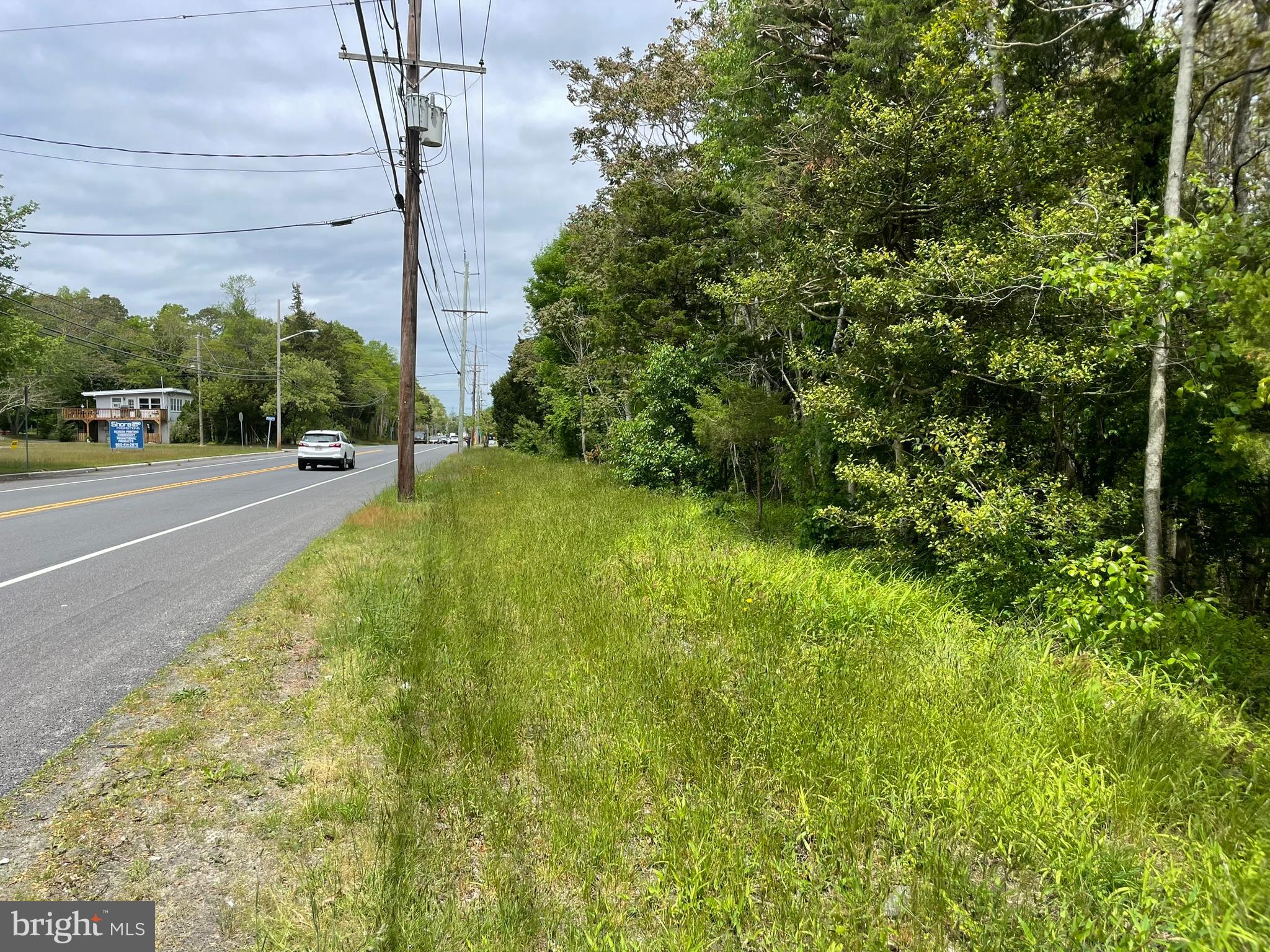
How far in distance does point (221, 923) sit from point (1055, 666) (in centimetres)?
529

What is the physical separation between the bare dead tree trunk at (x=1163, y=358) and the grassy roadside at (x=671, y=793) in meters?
1.38

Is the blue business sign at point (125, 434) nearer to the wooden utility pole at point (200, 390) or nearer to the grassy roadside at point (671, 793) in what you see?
the wooden utility pole at point (200, 390)

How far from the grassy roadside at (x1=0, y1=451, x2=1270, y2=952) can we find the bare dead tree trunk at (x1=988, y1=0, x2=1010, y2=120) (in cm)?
646

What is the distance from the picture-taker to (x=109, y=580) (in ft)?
23.6

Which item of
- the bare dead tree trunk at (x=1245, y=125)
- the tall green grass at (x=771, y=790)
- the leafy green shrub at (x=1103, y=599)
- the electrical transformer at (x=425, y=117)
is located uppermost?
the electrical transformer at (x=425, y=117)

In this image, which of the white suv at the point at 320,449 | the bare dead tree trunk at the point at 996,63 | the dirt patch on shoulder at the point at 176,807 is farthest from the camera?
the white suv at the point at 320,449

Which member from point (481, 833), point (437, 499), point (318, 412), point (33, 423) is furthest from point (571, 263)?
point (33, 423)

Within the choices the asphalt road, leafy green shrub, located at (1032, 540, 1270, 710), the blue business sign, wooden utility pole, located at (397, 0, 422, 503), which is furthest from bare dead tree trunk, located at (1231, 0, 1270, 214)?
the blue business sign

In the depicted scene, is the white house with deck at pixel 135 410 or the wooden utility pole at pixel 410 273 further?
the white house with deck at pixel 135 410

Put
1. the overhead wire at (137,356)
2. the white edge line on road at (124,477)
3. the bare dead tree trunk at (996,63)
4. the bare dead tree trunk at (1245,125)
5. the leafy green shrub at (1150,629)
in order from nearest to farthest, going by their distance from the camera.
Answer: the leafy green shrub at (1150,629)
the bare dead tree trunk at (1245,125)
the bare dead tree trunk at (996,63)
the white edge line on road at (124,477)
the overhead wire at (137,356)

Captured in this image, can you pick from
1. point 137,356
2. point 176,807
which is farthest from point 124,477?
point 137,356

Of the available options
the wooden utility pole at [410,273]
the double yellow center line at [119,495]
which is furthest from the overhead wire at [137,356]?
the wooden utility pole at [410,273]

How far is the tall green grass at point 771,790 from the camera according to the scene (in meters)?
2.34

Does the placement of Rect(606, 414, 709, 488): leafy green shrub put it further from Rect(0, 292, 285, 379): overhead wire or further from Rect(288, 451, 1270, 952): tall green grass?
Rect(0, 292, 285, 379): overhead wire
